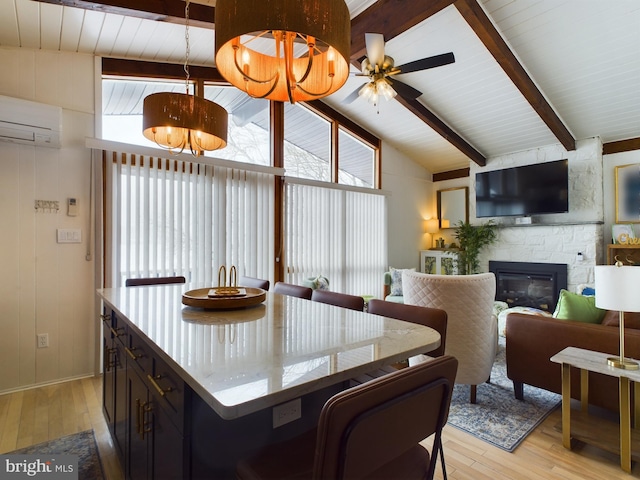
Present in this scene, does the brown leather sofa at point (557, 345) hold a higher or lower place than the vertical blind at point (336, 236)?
lower

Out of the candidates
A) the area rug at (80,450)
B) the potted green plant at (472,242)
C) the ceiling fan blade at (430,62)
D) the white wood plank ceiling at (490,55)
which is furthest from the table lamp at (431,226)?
the area rug at (80,450)

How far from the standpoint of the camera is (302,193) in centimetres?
474

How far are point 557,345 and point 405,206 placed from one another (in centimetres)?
421

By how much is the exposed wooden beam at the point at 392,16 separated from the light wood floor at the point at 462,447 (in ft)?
11.1

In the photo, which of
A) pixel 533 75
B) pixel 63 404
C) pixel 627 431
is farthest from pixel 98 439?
pixel 533 75

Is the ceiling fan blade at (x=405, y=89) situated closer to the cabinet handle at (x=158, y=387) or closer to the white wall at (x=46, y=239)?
the white wall at (x=46, y=239)

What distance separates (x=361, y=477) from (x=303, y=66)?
1.63 metres

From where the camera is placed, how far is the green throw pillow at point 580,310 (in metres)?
2.37

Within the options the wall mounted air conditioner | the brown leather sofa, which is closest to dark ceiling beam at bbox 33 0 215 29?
the wall mounted air conditioner

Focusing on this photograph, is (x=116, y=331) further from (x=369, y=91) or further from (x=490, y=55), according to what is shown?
(x=490, y=55)

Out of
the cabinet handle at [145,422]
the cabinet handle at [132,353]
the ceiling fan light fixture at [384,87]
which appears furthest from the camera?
the ceiling fan light fixture at [384,87]

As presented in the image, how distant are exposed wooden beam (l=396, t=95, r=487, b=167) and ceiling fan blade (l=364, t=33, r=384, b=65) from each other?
1.53m

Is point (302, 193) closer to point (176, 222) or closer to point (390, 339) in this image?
point (176, 222)

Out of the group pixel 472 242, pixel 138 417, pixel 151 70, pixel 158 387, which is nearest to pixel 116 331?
pixel 138 417
